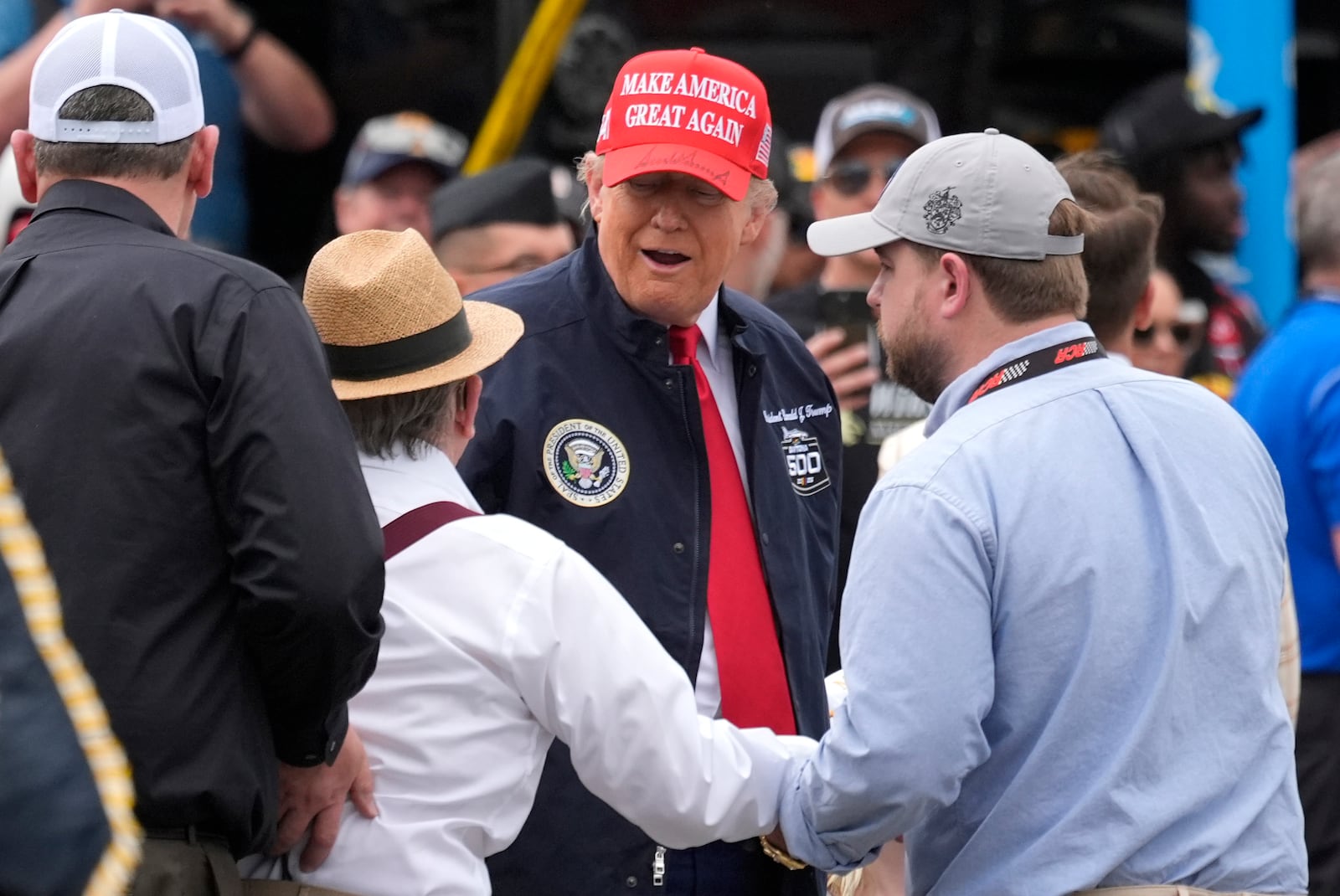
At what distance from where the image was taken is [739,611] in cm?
312

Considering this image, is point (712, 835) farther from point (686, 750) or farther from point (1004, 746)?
point (1004, 746)

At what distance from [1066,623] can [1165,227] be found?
4050 mm

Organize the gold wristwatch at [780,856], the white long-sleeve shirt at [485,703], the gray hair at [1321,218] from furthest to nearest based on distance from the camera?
1. the gray hair at [1321,218]
2. the gold wristwatch at [780,856]
3. the white long-sleeve shirt at [485,703]

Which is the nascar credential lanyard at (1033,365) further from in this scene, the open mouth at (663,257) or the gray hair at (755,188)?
the gray hair at (755,188)

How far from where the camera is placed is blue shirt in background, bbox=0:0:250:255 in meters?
5.29

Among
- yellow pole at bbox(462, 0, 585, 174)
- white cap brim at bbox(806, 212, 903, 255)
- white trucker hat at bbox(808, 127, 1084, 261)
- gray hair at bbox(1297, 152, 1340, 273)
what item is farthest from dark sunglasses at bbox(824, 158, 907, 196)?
white trucker hat at bbox(808, 127, 1084, 261)

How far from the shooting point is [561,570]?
7.98 feet

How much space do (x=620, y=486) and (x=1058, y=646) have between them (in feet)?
2.93

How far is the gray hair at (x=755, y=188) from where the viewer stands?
3.43 metres

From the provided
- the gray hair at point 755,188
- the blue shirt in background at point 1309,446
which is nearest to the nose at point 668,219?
the gray hair at point 755,188

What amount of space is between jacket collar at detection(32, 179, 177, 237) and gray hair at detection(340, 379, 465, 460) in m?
0.37

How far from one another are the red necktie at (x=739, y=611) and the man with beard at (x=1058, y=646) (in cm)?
42

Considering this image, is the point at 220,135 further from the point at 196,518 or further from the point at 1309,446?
the point at 196,518

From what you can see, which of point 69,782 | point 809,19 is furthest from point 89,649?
point 809,19
